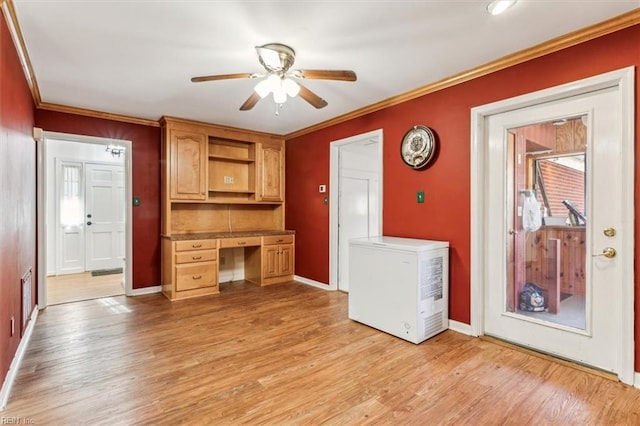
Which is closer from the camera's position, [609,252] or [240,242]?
[609,252]

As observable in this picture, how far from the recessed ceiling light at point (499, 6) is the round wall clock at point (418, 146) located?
133 cm

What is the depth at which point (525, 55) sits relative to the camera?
2.56 metres

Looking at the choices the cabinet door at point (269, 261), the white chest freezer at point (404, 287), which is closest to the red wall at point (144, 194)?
the cabinet door at point (269, 261)

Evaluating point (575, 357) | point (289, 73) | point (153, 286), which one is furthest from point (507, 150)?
point (153, 286)

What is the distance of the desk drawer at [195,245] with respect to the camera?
165 inches

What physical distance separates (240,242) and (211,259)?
484 millimetres

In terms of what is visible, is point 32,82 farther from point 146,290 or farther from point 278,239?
point 278,239

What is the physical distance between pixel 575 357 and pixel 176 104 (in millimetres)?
4574

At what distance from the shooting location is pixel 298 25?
219cm

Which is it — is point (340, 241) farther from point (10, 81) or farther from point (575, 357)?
point (10, 81)

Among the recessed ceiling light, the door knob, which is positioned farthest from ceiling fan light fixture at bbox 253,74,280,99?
the door knob

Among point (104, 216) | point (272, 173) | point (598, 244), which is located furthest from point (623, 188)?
point (104, 216)

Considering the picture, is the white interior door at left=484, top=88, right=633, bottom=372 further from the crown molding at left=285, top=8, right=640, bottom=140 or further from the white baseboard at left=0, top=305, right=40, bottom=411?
the white baseboard at left=0, top=305, right=40, bottom=411

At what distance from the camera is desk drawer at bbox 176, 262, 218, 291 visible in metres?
4.20
